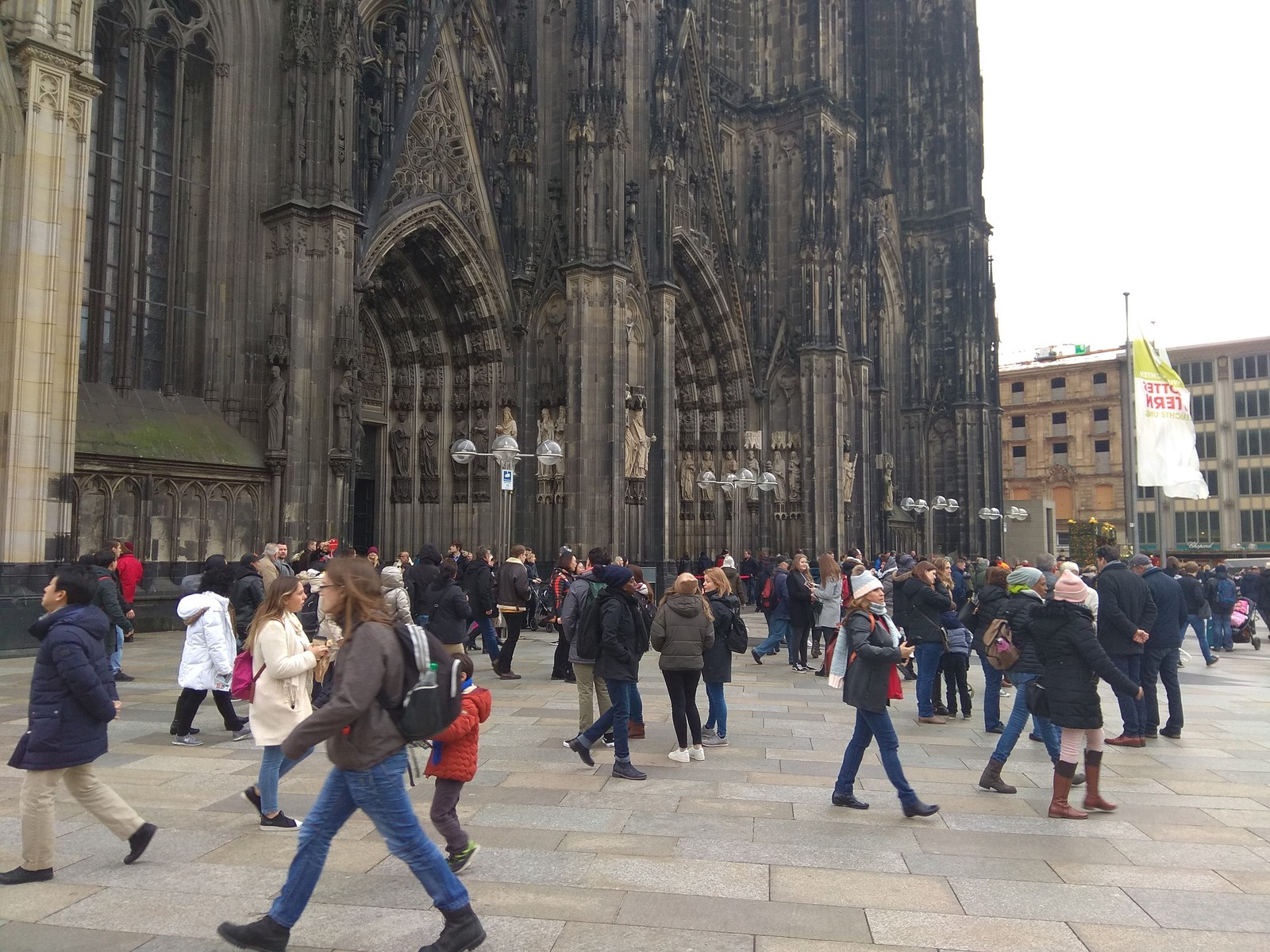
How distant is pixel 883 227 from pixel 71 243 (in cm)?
3657

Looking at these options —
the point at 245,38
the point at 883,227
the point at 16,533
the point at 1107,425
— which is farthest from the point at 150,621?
the point at 1107,425

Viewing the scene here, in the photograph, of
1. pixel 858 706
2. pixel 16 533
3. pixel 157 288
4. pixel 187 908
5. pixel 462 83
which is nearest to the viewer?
pixel 187 908

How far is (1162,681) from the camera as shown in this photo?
9.22 m

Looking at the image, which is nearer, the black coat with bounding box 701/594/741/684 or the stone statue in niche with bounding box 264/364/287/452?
the black coat with bounding box 701/594/741/684

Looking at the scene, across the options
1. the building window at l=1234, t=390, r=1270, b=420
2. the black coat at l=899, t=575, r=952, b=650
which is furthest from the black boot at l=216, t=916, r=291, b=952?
the building window at l=1234, t=390, r=1270, b=420

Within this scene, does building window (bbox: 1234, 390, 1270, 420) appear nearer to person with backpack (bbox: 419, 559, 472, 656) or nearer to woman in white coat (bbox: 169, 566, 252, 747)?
person with backpack (bbox: 419, 559, 472, 656)

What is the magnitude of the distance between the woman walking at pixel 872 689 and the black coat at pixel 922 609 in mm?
3036

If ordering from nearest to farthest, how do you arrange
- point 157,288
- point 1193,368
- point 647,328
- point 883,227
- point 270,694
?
point 270,694
point 157,288
point 647,328
point 883,227
point 1193,368

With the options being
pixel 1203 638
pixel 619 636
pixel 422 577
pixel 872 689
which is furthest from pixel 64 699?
pixel 1203 638

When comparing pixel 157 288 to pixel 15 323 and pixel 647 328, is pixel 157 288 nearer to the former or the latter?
pixel 15 323

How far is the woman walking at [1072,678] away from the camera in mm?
6289

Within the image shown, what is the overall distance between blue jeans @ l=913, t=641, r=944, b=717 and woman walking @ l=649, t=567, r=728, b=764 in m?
2.92

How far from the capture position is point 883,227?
144 ft

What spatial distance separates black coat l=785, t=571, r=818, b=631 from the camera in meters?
13.5
